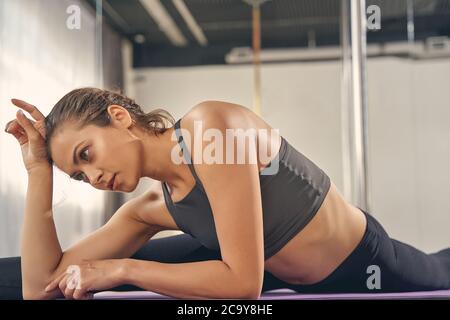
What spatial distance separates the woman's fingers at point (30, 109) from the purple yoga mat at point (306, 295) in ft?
1.61

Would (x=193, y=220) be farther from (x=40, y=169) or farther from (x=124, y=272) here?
(x=40, y=169)

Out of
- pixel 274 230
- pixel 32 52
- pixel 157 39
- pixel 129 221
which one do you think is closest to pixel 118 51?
pixel 157 39

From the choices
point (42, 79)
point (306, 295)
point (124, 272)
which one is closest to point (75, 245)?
point (124, 272)

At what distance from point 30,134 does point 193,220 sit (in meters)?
0.49

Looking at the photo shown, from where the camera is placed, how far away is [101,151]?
58.3 inches

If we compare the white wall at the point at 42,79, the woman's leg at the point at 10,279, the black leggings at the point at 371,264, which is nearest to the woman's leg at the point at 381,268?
the black leggings at the point at 371,264

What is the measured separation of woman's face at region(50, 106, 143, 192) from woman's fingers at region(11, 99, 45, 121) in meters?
0.11

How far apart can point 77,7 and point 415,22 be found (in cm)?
94

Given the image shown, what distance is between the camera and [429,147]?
5.17 feet

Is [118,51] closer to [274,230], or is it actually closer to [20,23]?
[20,23]

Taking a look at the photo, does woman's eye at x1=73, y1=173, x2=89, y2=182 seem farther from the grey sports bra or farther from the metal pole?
the metal pole

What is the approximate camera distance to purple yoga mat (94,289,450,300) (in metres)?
1.50

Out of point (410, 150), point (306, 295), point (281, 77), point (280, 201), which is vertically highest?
point (281, 77)

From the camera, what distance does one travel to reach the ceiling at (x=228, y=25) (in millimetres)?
1610
